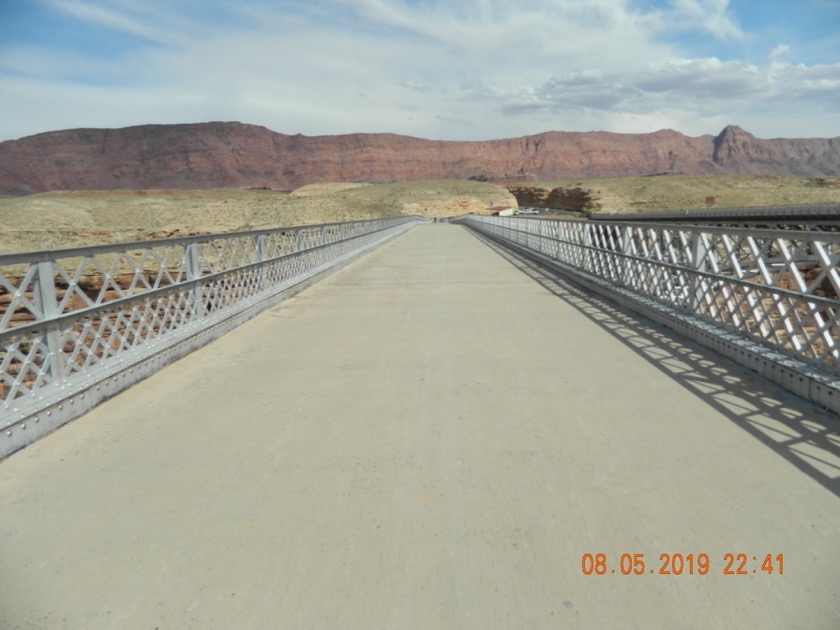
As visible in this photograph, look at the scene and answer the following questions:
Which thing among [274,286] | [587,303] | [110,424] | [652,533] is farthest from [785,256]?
[274,286]

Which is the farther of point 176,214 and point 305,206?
point 305,206

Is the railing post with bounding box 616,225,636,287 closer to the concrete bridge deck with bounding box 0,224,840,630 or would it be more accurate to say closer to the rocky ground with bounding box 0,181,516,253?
the concrete bridge deck with bounding box 0,224,840,630

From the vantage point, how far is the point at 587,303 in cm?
1148

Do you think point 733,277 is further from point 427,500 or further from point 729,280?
point 427,500

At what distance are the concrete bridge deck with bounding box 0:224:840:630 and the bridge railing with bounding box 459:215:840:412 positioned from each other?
0.62m

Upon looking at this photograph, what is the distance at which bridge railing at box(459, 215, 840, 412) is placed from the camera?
5.58m

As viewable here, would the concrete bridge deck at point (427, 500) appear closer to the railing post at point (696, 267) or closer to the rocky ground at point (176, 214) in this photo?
the railing post at point (696, 267)

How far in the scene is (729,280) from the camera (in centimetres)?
731

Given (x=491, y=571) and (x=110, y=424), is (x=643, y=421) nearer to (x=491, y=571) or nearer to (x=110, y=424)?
(x=491, y=571)

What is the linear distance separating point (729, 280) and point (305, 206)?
7053 centimetres

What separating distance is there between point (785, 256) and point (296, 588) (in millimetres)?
5547

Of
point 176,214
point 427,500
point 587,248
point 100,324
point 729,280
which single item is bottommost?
point 176,214

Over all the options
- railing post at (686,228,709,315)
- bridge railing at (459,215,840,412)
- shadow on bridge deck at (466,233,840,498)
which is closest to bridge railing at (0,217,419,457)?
shadow on bridge deck at (466,233,840,498)

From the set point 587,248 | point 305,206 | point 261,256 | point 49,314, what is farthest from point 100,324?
point 305,206
